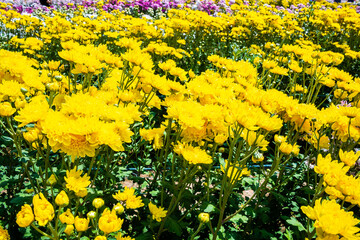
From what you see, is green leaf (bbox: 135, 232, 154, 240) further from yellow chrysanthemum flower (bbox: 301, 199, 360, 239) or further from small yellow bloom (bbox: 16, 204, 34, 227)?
yellow chrysanthemum flower (bbox: 301, 199, 360, 239)

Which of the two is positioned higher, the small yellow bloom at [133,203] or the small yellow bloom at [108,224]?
the small yellow bloom at [108,224]

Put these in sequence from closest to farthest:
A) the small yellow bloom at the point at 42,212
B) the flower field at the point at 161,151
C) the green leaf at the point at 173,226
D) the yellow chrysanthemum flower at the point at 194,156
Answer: the small yellow bloom at the point at 42,212, the flower field at the point at 161,151, the yellow chrysanthemum flower at the point at 194,156, the green leaf at the point at 173,226

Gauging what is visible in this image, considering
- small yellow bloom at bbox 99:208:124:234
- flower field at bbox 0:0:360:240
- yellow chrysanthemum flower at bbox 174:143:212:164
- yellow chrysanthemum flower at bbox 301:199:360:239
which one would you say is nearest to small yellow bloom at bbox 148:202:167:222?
flower field at bbox 0:0:360:240

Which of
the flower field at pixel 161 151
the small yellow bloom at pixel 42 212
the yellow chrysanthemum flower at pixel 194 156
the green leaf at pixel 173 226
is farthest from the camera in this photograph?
the green leaf at pixel 173 226

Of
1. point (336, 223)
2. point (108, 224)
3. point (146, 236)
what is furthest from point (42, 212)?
point (336, 223)

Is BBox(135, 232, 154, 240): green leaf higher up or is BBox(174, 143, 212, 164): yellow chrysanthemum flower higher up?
BBox(174, 143, 212, 164): yellow chrysanthemum flower

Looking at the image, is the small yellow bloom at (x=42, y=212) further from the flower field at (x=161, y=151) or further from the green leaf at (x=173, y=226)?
the green leaf at (x=173, y=226)

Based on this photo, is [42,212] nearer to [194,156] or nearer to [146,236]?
[194,156]

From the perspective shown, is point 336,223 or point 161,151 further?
point 161,151

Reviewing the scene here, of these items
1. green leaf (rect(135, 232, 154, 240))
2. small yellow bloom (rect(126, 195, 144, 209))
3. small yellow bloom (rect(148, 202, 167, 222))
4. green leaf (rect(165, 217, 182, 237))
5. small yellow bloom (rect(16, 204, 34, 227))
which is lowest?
green leaf (rect(135, 232, 154, 240))

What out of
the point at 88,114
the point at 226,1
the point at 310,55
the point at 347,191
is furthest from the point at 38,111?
the point at 226,1

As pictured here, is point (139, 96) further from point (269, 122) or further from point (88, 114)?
point (269, 122)

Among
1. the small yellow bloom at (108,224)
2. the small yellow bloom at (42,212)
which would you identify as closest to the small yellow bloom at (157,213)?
the small yellow bloom at (108,224)

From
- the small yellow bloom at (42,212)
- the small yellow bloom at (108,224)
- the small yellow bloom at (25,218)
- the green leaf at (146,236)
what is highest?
the small yellow bloom at (42,212)
